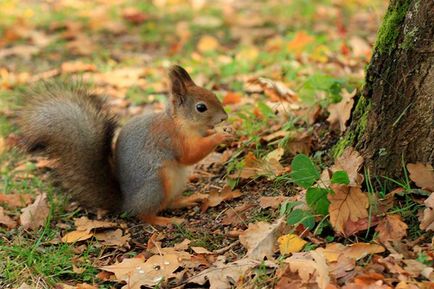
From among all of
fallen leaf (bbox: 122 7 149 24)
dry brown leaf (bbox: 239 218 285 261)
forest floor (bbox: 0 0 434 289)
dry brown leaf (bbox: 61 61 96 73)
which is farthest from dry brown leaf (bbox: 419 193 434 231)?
fallen leaf (bbox: 122 7 149 24)

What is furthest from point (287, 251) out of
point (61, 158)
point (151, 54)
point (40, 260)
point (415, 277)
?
point (151, 54)

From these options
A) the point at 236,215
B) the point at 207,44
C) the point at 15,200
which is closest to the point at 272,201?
the point at 236,215

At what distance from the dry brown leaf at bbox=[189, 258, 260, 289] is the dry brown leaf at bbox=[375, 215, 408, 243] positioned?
420 mm

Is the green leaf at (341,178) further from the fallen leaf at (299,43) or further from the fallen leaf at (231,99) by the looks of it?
the fallen leaf at (299,43)

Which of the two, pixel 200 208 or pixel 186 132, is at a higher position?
pixel 186 132

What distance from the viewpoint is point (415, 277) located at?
2.16 m

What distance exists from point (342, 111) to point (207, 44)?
2.70 metres

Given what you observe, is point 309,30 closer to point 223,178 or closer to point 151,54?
point 151,54

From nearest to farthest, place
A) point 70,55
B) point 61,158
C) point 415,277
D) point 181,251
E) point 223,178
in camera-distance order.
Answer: point 415,277 < point 181,251 < point 61,158 < point 223,178 < point 70,55

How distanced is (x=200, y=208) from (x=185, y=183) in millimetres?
176

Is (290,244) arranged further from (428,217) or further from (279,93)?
(279,93)

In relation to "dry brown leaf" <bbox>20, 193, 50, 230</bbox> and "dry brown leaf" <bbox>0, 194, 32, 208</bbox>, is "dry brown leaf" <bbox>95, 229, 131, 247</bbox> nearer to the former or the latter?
"dry brown leaf" <bbox>20, 193, 50, 230</bbox>

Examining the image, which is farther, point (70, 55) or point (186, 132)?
Answer: point (70, 55)

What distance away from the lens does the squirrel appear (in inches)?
126
